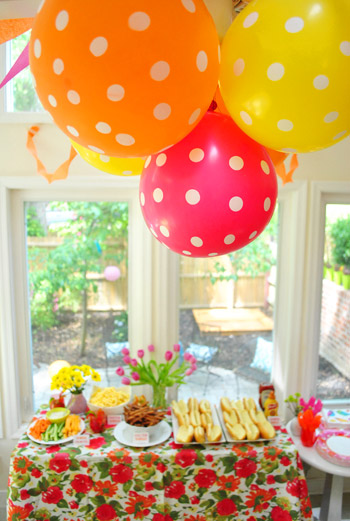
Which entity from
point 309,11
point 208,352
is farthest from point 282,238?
point 309,11

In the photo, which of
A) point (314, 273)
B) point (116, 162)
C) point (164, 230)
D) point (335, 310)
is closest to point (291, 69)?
point (164, 230)

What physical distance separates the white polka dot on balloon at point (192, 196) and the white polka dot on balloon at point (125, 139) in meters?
0.16

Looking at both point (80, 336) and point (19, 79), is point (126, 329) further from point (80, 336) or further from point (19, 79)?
point (19, 79)

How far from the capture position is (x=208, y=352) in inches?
105

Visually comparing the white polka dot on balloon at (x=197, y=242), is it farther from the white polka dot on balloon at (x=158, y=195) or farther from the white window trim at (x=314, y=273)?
the white window trim at (x=314, y=273)

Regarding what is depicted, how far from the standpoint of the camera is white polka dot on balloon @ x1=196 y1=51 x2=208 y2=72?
65 cm

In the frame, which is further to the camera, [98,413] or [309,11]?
[98,413]

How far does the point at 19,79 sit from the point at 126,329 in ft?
4.87

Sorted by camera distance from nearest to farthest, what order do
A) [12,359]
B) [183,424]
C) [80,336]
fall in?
[183,424] < [12,359] < [80,336]

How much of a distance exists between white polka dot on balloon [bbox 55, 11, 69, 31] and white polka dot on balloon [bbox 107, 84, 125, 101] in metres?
0.11

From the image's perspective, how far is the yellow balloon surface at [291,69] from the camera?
644 millimetres

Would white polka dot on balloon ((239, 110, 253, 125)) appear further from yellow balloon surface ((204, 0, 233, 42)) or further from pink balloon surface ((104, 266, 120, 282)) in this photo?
pink balloon surface ((104, 266, 120, 282))

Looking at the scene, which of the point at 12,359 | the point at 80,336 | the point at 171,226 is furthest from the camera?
the point at 80,336

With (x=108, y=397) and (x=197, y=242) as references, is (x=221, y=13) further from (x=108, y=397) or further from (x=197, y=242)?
(x=108, y=397)
